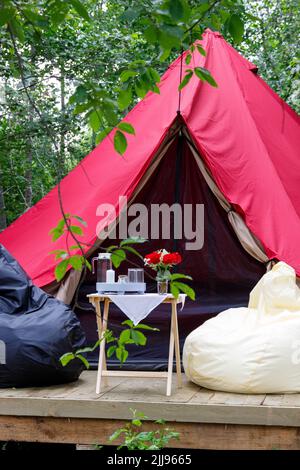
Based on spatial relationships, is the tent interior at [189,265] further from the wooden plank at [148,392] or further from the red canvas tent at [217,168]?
the wooden plank at [148,392]

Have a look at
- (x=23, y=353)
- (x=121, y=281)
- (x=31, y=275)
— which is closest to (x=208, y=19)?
(x=121, y=281)

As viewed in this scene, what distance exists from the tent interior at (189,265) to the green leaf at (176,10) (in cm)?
336

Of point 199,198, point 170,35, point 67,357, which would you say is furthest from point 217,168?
point 170,35

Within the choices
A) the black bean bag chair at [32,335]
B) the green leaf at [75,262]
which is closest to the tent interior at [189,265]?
the black bean bag chair at [32,335]

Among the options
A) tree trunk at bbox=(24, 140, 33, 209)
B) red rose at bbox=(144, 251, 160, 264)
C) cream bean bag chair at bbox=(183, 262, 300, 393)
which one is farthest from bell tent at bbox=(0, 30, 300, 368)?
tree trunk at bbox=(24, 140, 33, 209)

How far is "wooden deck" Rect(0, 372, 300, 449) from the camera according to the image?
362 cm

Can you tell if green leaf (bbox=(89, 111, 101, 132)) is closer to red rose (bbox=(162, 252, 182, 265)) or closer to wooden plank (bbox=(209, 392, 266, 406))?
wooden plank (bbox=(209, 392, 266, 406))

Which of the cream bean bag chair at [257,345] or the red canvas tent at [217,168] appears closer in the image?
the cream bean bag chair at [257,345]

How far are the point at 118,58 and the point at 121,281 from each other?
4.06m

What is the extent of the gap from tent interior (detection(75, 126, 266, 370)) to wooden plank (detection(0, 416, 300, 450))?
1153mm

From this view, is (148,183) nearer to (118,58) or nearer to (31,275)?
(31,275)

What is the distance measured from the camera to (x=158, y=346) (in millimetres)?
5035

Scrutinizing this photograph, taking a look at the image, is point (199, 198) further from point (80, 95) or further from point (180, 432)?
point (80, 95)

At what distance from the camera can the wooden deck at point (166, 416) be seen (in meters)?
3.62
